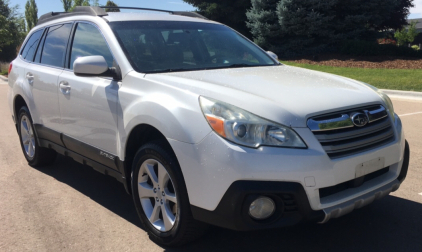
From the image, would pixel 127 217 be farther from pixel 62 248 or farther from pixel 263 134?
pixel 263 134

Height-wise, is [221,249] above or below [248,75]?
below

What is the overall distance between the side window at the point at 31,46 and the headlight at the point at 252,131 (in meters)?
3.68

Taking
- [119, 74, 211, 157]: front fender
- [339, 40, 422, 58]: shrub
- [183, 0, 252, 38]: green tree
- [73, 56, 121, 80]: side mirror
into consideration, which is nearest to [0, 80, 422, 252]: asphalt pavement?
[119, 74, 211, 157]: front fender

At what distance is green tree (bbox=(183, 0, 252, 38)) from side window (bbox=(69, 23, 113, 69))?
868 inches

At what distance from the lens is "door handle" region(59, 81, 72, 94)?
445cm

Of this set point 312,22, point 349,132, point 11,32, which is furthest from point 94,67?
point 11,32

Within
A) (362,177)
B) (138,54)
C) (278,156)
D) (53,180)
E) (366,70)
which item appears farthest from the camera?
(366,70)

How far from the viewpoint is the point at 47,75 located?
4945mm

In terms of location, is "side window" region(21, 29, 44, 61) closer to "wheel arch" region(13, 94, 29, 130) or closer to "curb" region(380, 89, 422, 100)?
"wheel arch" region(13, 94, 29, 130)

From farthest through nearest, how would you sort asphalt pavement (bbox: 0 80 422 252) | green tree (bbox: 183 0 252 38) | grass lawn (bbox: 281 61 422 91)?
green tree (bbox: 183 0 252 38), grass lawn (bbox: 281 61 422 91), asphalt pavement (bbox: 0 80 422 252)

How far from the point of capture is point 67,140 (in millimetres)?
4617

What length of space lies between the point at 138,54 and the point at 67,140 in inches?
51.2

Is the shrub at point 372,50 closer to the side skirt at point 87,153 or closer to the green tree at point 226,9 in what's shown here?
the green tree at point 226,9

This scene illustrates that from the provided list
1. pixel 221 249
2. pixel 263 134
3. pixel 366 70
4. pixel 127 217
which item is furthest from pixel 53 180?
pixel 366 70
